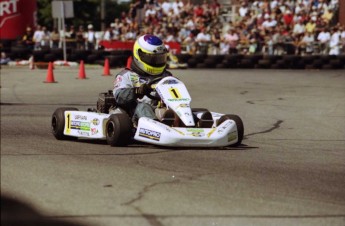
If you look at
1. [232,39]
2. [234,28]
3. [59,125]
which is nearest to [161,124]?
[59,125]

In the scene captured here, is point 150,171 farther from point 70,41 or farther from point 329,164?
point 70,41

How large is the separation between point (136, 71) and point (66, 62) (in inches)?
686

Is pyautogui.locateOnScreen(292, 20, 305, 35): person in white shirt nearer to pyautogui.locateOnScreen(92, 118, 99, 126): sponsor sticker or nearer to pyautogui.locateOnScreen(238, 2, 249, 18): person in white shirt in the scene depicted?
pyautogui.locateOnScreen(238, 2, 249, 18): person in white shirt

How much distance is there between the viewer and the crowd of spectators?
83.6 ft

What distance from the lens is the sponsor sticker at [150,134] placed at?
24.7 ft

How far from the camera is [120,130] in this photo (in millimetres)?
7590

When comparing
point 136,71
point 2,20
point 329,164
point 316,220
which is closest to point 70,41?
point 2,20

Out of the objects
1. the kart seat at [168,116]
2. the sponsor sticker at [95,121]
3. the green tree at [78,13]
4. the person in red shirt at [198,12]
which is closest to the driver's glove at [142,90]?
the kart seat at [168,116]

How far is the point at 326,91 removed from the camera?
16.9 m

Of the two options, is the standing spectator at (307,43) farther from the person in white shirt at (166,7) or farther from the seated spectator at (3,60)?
the seated spectator at (3,60)

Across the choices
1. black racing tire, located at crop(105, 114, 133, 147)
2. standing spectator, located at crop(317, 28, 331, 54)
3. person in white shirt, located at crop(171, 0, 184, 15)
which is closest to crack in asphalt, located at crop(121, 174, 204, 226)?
black racing tire, located at crop(105, 114, 133, 147)

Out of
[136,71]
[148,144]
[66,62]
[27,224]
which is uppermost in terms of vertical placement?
[27,224]

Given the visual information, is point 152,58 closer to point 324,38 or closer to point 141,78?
point 141,78

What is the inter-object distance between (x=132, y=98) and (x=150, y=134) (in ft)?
2.29
